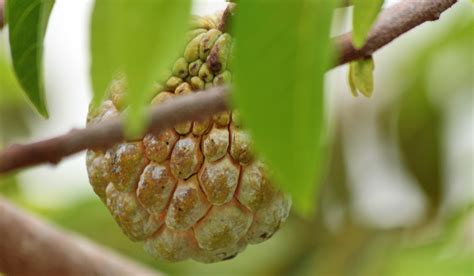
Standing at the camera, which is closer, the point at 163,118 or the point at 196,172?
the point at 163,118

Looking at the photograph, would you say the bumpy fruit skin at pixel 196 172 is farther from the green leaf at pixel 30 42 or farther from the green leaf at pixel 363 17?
the green leaf at pixel 363 17

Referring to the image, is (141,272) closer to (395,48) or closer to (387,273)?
(387,273)

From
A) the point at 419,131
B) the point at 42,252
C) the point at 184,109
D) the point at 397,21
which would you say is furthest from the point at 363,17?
the point at 419,131

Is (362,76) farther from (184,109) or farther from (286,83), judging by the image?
(286,83)

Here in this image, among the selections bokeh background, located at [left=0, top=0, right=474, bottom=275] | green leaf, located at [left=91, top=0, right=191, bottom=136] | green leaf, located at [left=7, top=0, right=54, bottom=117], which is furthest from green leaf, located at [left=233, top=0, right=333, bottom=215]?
bokeh background, located at [left=0, top=0, right=474, bottom=275]

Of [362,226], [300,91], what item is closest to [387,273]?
[362,226]

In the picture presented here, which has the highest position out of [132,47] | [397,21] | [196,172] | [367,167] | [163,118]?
[367,167]
